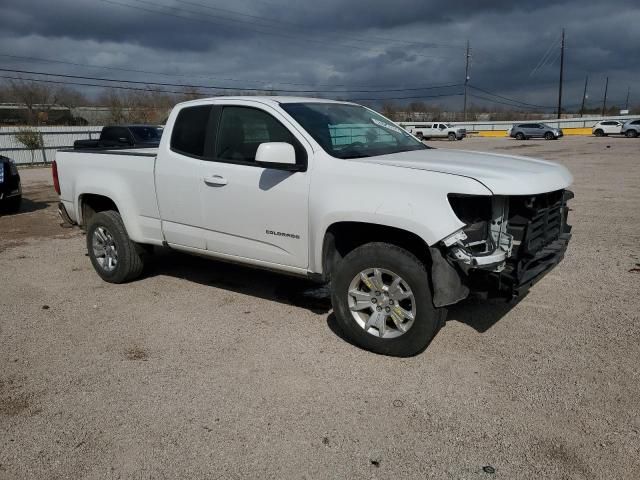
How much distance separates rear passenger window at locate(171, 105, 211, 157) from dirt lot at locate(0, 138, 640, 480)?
1511 mm

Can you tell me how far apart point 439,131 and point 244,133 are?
47780 mm

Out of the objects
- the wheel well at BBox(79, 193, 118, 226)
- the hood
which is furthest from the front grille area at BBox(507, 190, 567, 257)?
the wheel well at BBox(79, 193, 118, 226)

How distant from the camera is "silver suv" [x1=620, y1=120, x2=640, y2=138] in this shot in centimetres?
4194

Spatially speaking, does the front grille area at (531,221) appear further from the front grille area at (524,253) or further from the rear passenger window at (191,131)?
the rear passenger window at (191,131)

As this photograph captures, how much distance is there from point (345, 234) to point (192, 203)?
5.23 feet

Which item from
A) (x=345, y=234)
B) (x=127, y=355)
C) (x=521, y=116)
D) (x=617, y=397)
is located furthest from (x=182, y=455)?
(x=521, y=116)

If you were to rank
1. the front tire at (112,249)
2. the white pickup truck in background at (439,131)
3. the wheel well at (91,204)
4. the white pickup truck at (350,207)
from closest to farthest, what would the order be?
the white pickup truck at (350,207) → the front tire at (112,249) → the wheel well at (91,204) → the white pickup truck in background at (439,131)

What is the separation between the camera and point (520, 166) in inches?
156

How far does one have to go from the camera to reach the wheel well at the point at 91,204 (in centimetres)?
609

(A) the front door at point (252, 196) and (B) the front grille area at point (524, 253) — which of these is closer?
(B) the front grille area at point (524, 253)

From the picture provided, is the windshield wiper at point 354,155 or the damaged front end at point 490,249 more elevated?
the windshield wiper at point 354,155

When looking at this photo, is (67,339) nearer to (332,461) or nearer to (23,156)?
(332,461)

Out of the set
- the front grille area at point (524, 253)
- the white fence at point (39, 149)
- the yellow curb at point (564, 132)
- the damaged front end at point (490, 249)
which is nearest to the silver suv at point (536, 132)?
the yellow curb at point (564, 132)

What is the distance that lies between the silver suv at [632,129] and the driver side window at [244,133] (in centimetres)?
4583
